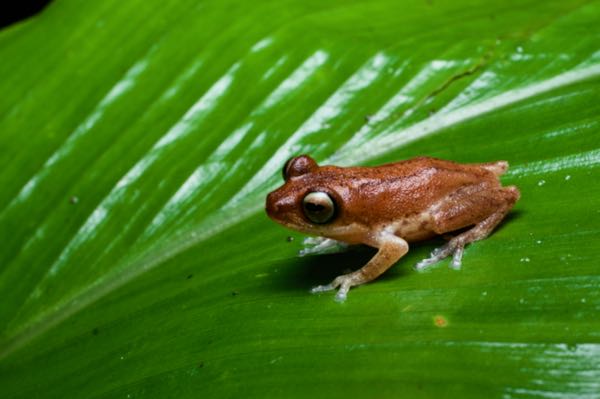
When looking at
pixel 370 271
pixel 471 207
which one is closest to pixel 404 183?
pixel 471 207

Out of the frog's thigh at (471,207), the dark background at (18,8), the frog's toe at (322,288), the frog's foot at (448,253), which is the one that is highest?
the dark background at (18,8)

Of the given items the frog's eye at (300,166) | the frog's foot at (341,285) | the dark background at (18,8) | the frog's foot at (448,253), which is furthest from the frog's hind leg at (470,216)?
the dark background at (18,8)

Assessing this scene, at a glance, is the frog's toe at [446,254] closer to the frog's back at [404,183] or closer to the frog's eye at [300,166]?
the frog's back at [404,183]

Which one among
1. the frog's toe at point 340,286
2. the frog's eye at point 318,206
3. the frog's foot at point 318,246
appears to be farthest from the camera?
the frog's foot at point 318,246

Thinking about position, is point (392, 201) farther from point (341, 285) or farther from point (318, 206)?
point (341, 285)

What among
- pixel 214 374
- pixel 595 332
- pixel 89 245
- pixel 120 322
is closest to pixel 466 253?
pixel 595 332

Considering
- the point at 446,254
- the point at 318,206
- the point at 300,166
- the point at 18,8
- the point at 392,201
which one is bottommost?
the point at 446,254

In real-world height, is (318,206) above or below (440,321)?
above

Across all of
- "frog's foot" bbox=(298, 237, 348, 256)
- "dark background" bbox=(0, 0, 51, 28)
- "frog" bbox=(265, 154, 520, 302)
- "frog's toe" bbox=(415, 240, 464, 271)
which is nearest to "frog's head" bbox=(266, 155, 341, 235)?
"frog" bbox=(265, 154, 520, 302)
